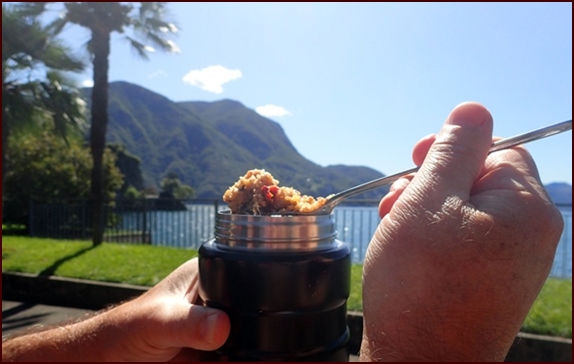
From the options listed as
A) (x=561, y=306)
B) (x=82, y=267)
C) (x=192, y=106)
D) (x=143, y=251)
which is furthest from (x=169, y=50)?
(x=561, y=306)

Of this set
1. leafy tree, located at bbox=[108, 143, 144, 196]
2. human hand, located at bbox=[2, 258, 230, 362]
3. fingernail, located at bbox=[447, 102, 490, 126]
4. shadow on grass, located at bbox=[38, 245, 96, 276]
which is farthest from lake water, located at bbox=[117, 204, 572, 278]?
leafy tree, located at bbox=[108, 143, 144, 196]

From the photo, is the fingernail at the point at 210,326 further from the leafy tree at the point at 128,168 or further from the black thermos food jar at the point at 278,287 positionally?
the leafy tree at the point at 128,168

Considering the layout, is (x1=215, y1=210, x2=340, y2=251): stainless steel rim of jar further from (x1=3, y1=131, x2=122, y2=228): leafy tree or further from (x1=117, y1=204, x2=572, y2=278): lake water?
(x1=3, y1=131, x2=122, y2=228): leafy tree

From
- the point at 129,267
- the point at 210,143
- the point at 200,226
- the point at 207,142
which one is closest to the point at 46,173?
the point at 207,142

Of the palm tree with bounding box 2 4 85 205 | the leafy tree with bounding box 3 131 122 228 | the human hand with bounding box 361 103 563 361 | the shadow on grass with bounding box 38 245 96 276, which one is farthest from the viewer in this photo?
the leafy tree with bounding box 3 131 122 228

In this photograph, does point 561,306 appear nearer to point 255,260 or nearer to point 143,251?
point 255,260

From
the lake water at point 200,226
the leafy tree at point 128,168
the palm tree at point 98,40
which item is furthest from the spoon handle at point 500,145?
the leafy tree at point 128,168
